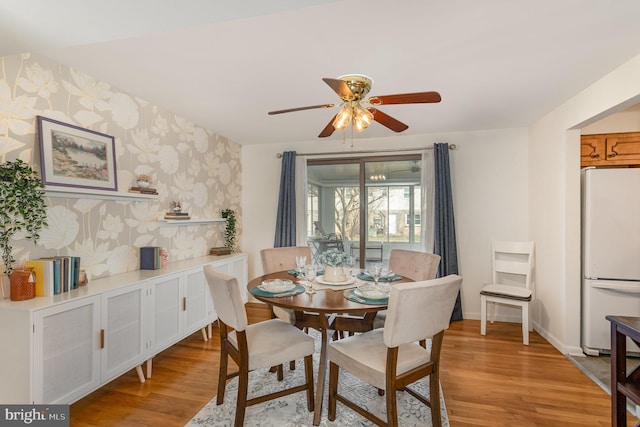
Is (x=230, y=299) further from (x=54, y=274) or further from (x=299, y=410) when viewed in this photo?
(x=54, y=274)

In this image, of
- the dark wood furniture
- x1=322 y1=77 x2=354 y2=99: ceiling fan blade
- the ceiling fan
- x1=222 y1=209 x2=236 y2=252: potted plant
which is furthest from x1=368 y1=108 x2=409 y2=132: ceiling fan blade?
x1=222 y1=209 x2=236 y2=252: potted plant

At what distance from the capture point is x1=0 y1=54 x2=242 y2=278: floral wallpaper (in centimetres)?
207

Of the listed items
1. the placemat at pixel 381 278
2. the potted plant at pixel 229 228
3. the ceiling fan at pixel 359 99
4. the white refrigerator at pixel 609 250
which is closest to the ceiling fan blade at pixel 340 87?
the ceiling fan at pixel 359 99

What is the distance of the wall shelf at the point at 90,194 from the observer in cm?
217

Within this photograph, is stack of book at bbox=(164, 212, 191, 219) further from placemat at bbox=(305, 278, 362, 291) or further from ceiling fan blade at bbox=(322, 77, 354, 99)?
ceiling fan blade at bbox=(322, 77, 354, 99)

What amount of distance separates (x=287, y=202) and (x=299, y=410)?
284cm

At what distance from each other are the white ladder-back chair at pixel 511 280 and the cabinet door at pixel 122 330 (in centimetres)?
336

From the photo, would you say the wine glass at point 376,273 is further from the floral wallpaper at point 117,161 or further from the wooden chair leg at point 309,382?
the floral wallpaper at point 117,161

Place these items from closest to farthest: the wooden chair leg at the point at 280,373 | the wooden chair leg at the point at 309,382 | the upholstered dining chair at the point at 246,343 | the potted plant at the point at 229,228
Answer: the upholstered dining chair at the point at 246,343, the wooden chair leg at the point at 309,382, the wooden chair leg at the point at 280,373, the potted plant at the point at 229,228

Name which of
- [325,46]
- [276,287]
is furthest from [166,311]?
[325,46]

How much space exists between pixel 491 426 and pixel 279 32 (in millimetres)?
2754

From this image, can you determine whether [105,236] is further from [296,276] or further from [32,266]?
[296,276]

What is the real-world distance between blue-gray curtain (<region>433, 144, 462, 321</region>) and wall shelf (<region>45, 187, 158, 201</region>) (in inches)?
130

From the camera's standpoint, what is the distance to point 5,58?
1.97 m
